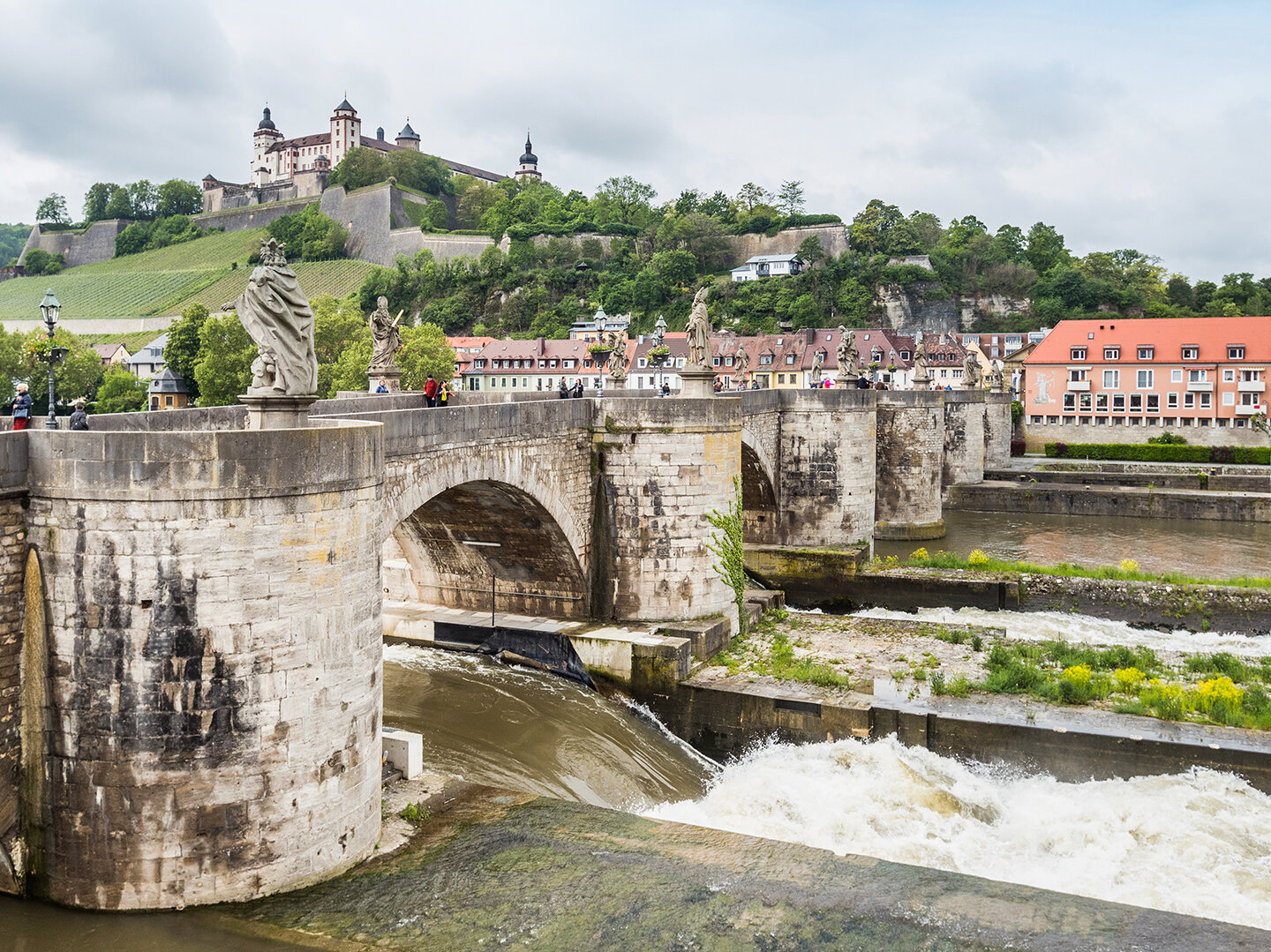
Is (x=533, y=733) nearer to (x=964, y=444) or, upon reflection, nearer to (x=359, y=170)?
(x=964, y=444)

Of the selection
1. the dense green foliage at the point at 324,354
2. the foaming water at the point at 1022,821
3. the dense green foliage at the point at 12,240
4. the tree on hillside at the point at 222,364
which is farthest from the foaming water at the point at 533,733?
the dense green foliage at the point at 12,240

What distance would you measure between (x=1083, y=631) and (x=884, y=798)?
41.8ft

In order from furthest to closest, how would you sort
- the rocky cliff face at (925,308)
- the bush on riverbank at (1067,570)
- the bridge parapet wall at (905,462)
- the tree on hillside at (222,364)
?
the rocky cliff face at (925,308)
the tree on hillside at (222,364)
the bridge parapet wall at (905,462)
the bush on riverbank at (1067,570)

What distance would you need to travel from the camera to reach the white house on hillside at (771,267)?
113 m

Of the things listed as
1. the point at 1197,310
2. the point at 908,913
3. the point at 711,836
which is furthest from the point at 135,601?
the point at 1197,310

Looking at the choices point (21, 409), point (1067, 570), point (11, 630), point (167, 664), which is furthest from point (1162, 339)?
point (11, 630)

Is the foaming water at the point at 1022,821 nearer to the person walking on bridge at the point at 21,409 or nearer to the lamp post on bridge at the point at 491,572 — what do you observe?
the lamp post on bridge at the point at 491,572

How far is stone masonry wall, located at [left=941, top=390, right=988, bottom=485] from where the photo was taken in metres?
50.6

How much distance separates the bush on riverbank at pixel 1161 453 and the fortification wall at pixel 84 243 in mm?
119025

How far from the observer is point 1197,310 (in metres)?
94.8

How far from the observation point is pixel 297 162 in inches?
6201

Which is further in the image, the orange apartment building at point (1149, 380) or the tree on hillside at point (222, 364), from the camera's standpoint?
the orange apartment building at point (1149, 380)

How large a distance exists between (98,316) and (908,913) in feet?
385

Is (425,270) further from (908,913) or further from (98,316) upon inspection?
(908,913)
